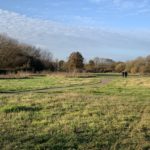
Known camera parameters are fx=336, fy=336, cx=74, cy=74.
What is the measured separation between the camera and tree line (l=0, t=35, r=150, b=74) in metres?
78.6

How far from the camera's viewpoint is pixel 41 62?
87.6m

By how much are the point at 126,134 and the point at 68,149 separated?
7.98 feet

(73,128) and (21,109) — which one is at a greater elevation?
(21,109)

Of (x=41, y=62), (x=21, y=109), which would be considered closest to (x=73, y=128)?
(x=21, y=109)

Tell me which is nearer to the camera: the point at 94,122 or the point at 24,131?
the point at 24,131

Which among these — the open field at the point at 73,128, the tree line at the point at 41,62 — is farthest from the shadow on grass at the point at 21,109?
the tree line at the point at 41,62

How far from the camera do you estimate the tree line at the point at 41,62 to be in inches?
3093

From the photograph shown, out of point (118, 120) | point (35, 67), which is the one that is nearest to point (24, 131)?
point (118, 120)

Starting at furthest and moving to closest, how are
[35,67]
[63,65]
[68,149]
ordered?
1. [63,65]
2. [35,67]
3. [68,149]

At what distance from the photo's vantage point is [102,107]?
48.9ft

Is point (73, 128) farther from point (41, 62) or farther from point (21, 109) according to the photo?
point (41, 62)

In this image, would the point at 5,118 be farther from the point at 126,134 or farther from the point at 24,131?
the point at 126,134

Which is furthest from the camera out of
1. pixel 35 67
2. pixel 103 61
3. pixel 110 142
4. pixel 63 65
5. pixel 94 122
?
pixel 103 61

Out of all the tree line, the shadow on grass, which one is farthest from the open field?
the tree line
